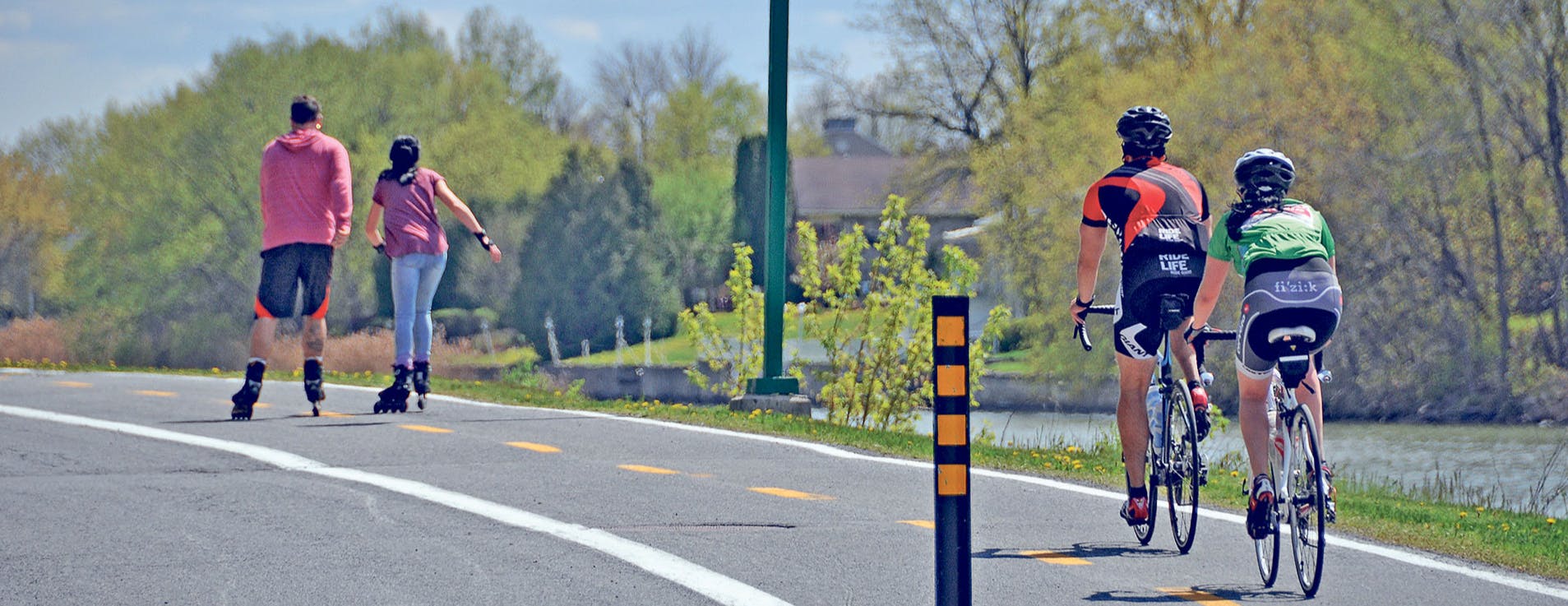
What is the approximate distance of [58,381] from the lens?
1404cm

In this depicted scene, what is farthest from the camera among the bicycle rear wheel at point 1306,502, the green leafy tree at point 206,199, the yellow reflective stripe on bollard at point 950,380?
the green leafy tree at point 206,199

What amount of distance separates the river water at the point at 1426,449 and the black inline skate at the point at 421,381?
19.3ft

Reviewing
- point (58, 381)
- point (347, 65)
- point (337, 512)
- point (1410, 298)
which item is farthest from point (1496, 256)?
point (347, 65)

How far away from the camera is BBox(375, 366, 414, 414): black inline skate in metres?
11.3

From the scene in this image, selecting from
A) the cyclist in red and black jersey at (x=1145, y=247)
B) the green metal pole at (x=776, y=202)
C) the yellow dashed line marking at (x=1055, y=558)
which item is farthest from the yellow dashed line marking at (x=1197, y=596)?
the green metal pole at (x=776, y=202)

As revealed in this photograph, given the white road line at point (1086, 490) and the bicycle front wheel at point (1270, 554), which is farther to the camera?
the white road line at point (1086, 490)

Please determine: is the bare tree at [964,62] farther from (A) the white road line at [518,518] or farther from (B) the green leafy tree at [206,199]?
(A) the white road line at [518,518]

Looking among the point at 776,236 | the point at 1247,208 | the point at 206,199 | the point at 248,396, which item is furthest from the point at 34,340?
the point at 1247,208

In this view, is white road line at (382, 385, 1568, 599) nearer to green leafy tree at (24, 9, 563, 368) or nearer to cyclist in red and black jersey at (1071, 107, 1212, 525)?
cyclist in red and black jersey at (1071, 107, 1212, 525)

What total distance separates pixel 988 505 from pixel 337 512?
2.97 m

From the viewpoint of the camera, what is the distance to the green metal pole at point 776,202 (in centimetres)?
1284

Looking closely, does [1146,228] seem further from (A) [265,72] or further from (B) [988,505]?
(A) [265,72]

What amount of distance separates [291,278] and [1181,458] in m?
6.12

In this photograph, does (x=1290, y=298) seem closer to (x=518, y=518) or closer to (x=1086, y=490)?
(x=1086, y=490)
